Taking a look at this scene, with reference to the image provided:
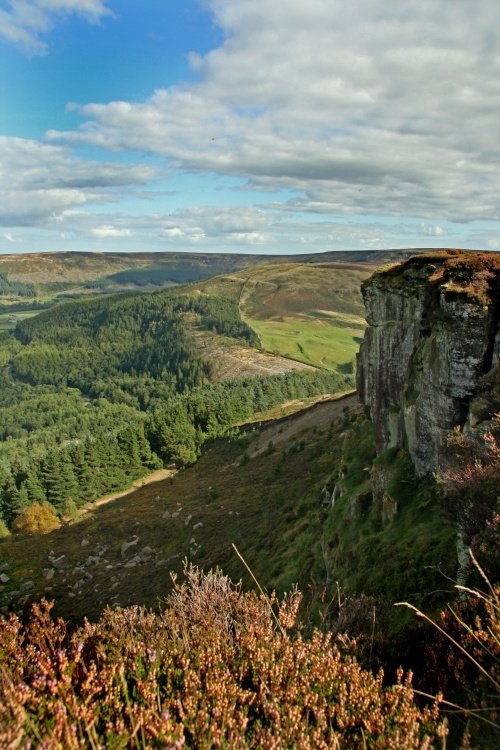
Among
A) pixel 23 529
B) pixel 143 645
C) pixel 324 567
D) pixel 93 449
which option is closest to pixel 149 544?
pixel 23 529

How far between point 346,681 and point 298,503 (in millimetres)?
40710

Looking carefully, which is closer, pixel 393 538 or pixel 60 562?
pixel 393 538

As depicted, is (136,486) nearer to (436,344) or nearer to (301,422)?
(301,422)

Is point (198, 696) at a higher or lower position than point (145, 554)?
higher

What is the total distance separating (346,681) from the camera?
296 inches

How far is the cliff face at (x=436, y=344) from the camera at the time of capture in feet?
75.4

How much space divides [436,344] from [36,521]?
2690 inches

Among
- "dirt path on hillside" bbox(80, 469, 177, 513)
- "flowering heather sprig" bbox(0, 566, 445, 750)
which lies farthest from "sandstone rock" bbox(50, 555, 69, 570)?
"flowering heather sprig" bbox(0, 566, 445, 750)

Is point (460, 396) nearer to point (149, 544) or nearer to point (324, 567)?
point (324, 567)

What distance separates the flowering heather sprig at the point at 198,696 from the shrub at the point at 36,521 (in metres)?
72.2

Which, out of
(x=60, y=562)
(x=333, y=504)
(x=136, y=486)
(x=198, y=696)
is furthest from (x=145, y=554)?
(x=198, y=696)

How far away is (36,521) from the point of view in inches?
2889

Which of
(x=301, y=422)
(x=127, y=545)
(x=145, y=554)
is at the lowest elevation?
(x=127, y=545)

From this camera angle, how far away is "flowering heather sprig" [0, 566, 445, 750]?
5992mm
